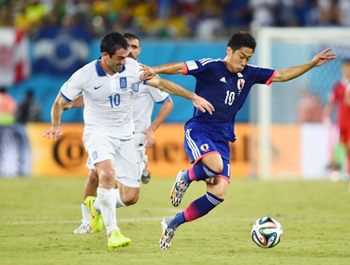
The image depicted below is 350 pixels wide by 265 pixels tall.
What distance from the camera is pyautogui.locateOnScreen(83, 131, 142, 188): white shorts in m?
11.6

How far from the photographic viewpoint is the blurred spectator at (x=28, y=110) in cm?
2538

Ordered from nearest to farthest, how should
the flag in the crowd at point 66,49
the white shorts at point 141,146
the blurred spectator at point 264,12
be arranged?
the white shorts at point 141,146, the flag in the crowd at point 66,49, the blurred spectator at point 264,12

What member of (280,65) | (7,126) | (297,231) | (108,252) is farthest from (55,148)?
(108,252)

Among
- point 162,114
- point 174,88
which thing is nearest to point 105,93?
point 174,88

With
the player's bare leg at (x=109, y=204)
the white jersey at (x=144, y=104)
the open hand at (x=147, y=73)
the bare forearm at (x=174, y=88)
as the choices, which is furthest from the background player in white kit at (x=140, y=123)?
the bare forearm at (x=174, y=88)

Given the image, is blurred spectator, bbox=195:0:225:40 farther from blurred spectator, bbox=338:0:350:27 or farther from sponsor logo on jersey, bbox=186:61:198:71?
sponsor logo on jersey, bbox=186:61:198:71

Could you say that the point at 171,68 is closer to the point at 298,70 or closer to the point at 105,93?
the point at 105,93

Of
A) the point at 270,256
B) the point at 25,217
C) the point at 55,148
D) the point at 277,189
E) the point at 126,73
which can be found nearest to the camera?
the point at 270,256

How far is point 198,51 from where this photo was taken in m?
25.3

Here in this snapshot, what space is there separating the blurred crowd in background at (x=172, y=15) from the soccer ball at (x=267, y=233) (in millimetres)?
15578

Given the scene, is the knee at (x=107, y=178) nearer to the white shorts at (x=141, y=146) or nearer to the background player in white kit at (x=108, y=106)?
the background player in white kit at (x=108, y=106)

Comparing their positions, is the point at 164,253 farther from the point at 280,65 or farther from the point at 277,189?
the point at 280,65

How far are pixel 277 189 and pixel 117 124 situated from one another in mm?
9470

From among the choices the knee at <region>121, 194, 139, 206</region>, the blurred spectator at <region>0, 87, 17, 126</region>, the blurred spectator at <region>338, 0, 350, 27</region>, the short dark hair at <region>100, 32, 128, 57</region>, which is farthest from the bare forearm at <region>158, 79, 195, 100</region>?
the blurred spectator at <region>338, 0, 350, 27</region>
